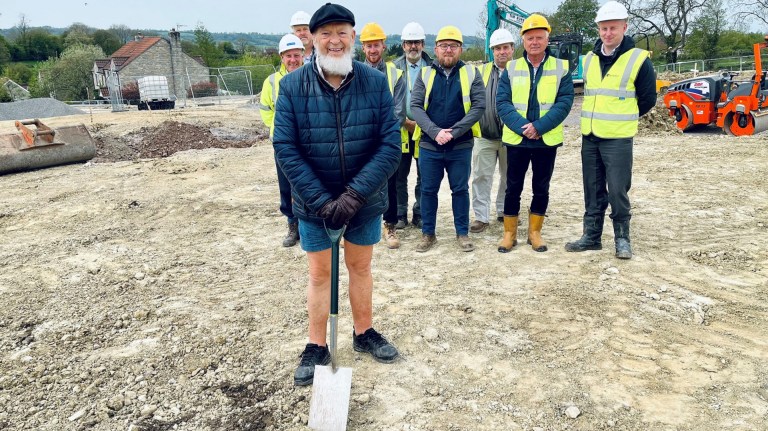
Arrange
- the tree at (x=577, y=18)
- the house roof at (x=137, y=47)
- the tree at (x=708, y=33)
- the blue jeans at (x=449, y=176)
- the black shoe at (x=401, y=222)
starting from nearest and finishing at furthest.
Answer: the blue jeans at (x=449, y=176), the black shoe at (x=401, y=222), the tree at (x=708, y=33), the tree at (x=577, y=18), the house roof at (x=137, y=47)

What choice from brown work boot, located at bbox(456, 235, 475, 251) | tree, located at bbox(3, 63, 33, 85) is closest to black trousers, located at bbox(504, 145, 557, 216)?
brown work boot, located at bbox(456, 235, 475, 251)

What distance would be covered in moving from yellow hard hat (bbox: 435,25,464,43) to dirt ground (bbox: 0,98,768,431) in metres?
1.90

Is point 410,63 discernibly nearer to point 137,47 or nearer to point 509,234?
point 509,234

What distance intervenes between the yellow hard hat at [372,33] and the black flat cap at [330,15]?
7.80 ft

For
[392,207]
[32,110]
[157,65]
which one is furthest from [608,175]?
[157,65]

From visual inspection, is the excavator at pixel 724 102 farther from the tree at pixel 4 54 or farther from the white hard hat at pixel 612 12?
the tree at pixel 4 54

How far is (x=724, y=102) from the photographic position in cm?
1296

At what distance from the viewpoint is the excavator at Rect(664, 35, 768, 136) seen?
11.7 meters

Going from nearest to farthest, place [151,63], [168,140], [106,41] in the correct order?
[168,140]
[151,63]
[106,41]

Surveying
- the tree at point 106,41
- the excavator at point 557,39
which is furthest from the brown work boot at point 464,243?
the tree at point 106,41

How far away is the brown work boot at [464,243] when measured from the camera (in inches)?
199

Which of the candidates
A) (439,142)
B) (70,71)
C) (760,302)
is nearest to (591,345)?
(760,302)

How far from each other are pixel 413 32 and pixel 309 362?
338 cm

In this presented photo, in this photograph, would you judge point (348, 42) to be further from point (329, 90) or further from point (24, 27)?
point (24, 27)
